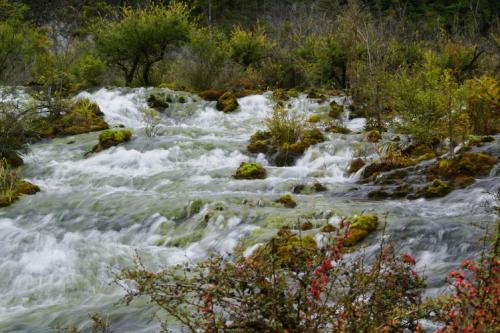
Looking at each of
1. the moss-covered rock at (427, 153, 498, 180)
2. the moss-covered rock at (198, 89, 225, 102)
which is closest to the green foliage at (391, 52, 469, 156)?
the moss-covered rock at (427, 153, 498, 180)

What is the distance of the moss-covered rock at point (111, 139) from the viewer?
13.0 meters

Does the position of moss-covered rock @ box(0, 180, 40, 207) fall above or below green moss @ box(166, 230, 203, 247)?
below

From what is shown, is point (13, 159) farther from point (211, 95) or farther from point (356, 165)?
point (211, 95)

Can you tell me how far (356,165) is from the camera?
10180 millimetres

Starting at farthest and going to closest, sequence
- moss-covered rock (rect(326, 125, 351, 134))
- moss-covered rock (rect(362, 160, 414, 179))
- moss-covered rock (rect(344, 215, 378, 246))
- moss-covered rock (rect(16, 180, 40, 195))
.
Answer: moss-covered rock (rect(326, 125, 351, 134))
moss-covered rock (rect(16, 180, 40, 195))
moss-covered rock (rect(362, 160, 414, 179))
moss-covered rock (rect(344, 215, 378, 246))

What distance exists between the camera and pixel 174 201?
858 centimetres

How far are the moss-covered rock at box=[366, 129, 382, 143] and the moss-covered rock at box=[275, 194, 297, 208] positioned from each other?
4392 millimetres

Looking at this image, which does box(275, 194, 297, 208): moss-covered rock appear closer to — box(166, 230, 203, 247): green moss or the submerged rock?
box(166, 230, 203, 247): green moss

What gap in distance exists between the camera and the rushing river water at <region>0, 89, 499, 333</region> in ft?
18.3

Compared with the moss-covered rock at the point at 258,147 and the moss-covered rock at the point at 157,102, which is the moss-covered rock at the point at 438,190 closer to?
the moss-covered rock at the point at 258,147

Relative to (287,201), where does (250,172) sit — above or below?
below

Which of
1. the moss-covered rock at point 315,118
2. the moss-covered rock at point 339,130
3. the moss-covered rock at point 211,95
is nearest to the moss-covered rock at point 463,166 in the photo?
the moss-covered rock at point 339,130

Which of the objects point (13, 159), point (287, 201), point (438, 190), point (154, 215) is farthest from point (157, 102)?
point (438, 190)

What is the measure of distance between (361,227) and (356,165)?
3945mm
